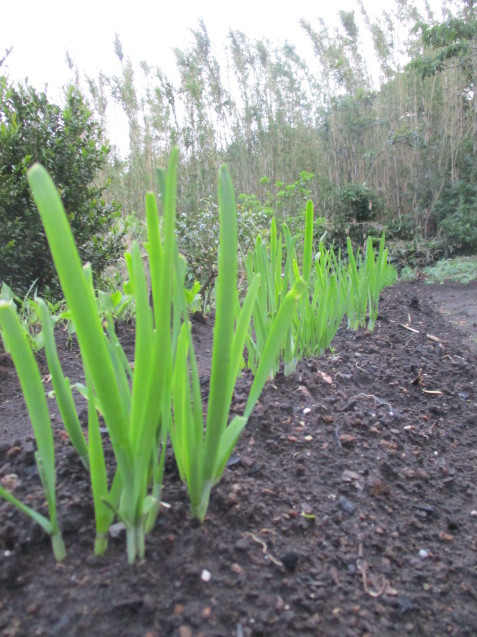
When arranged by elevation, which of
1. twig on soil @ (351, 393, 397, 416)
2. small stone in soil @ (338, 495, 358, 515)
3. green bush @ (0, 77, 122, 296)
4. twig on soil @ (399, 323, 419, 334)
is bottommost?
twig on soil @ (399, 323, 419, 334)

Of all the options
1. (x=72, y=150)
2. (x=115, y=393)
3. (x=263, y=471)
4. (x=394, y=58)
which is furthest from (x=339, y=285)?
(x=394, y=58)

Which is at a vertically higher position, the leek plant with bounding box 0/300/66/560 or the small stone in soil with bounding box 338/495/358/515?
the leek plant with bounding box 0/300/66/560

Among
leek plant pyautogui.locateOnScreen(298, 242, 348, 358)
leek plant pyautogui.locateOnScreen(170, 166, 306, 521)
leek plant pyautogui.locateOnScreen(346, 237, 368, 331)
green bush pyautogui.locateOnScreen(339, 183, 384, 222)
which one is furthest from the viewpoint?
green bush pyautogui.locateOnScreen(339, 183, 384, 222)

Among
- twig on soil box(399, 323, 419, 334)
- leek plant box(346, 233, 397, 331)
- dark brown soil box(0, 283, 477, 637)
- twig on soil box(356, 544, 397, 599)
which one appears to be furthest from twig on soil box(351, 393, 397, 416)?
twig on soil box(399, 323, 419, 334)

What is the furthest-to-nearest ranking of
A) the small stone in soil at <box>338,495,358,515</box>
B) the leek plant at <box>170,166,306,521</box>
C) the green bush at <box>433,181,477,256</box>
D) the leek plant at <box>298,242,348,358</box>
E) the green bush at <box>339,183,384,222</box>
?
the green bush at <box>339,183,384,222</box>
the green bush at <box>433,181,477,256</box>
the leek plant at <box>298,242,348,358</box>
the small stone in soil at <box>338,495,358,515</box>
the leek plant at <box>170,166,306,521</box>

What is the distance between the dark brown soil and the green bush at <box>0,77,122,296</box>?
297cm

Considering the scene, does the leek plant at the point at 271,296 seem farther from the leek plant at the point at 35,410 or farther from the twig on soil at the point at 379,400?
the leek plant at the point at 35,410

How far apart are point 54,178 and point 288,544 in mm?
3840

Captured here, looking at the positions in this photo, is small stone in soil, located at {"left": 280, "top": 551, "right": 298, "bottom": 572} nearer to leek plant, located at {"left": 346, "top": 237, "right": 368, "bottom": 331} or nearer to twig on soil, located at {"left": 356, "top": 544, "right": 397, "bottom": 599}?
twig on soil, located at {"left": 356, "top": 544, "right": 397, "bottom": 599}

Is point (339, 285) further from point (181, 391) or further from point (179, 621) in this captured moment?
point (179, 621)

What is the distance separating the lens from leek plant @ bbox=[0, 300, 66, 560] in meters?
0.55

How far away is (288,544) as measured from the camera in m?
0.72

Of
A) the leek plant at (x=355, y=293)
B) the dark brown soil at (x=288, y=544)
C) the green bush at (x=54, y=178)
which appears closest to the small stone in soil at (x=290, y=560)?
the dark brown soil at (x=288, y=544)

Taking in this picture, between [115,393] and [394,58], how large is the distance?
12.4 meters
